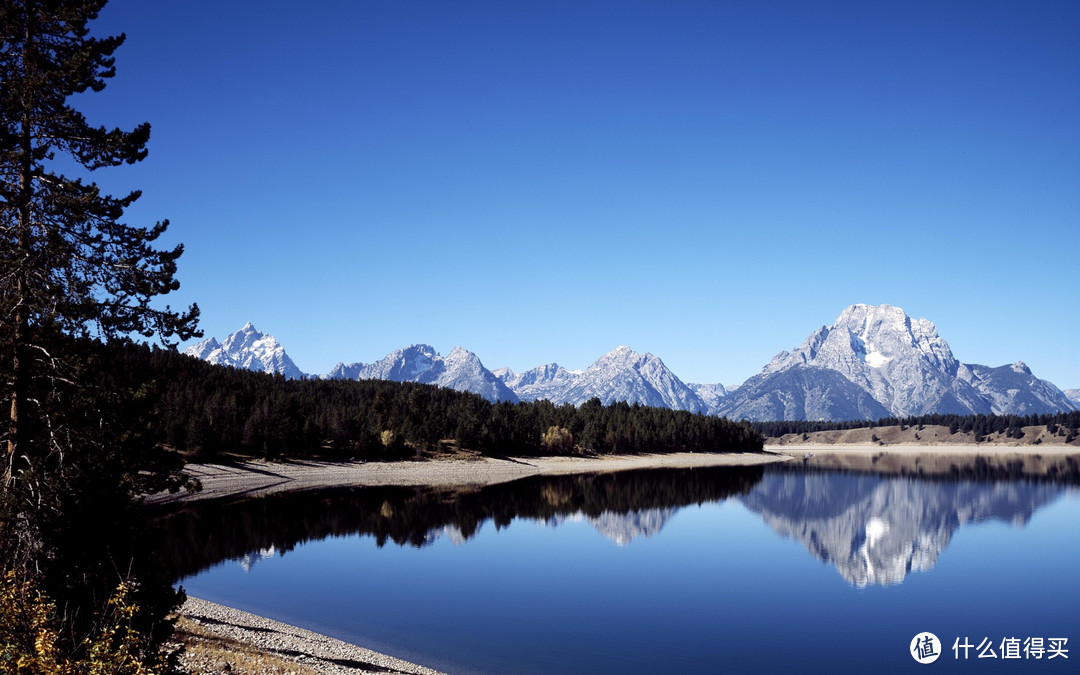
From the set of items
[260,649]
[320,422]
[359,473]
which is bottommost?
[359,473]

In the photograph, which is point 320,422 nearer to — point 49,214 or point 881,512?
point 881,512

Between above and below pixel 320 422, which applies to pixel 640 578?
below

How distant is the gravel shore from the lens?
23395 mm

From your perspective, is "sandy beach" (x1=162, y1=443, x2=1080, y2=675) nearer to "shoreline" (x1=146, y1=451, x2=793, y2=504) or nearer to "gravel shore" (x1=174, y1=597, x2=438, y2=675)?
"gravel shore" (x1=174, y1=597, x2=438, y2=675)

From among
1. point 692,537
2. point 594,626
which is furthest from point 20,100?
point 692,537

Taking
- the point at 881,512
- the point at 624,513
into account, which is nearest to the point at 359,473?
the point at 624,513

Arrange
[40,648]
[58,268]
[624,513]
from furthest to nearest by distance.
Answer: [624,513] → [58,268] → [40,648]

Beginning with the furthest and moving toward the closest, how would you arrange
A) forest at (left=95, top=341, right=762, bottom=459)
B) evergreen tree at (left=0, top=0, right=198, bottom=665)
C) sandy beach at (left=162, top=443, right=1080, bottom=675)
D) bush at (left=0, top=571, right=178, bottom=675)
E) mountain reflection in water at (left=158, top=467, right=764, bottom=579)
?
forest at (left=95, top=341, right=762, bottom=459) → mountain reflection in water at (left=158, top=467, right=764, bottom=579) → sandy beach at (left=162, top=443, right=1080, bottom=675) → evergreen tree at (left=0, top=0, right=198, bottom=665) → bush at (left=0, top=571, right=178, bottom=675)

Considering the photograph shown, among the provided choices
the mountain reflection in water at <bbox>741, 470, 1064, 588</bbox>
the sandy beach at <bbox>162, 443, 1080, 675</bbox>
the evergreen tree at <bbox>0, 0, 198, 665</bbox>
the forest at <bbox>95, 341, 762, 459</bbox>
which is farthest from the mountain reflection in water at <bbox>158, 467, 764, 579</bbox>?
the forest at <bbox>95, 341, 762, 459</bbox>

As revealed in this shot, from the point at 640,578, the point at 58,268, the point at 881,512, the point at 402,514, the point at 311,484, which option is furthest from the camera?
the point at 311,484

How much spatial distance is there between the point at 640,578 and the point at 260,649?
101ft

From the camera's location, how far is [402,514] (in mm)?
82188

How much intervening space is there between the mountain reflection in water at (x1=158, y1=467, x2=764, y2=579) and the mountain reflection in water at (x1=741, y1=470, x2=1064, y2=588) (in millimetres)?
13758

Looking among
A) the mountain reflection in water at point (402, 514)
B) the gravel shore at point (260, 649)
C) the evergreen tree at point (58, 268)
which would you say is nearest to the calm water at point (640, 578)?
the mountain reflection in water at point (402, 514)
